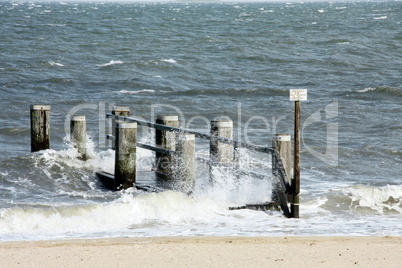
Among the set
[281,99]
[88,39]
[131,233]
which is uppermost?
[88,39]

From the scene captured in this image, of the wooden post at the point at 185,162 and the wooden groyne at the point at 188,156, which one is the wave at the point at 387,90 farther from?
the wooden post at the point at 185,162

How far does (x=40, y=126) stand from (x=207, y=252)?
6.23 metres

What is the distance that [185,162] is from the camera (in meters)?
10.8

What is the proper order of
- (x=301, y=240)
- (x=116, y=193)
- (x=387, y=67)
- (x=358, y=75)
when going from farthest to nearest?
(x=387, y=67), (x=358, y=75), (x=116, y=193), (x=301, y=240)

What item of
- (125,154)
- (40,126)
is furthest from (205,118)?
(125,154)

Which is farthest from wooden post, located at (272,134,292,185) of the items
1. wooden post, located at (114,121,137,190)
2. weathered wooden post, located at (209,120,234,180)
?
wooden post, located at (114,121,137,190)

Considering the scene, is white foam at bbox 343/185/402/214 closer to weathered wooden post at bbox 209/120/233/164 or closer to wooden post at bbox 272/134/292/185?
wooden post at bbox 272/134/292/185

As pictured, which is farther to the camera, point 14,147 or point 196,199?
point 14,147

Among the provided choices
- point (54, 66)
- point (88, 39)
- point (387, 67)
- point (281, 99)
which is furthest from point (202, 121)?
point (88, 39)

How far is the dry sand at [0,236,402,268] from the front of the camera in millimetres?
7797

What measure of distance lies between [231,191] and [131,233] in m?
2.19

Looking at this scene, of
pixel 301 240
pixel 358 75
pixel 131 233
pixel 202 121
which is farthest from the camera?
pixel 358 75

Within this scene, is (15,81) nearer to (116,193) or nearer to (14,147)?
(14,147)

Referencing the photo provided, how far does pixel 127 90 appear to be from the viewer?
2734cm
